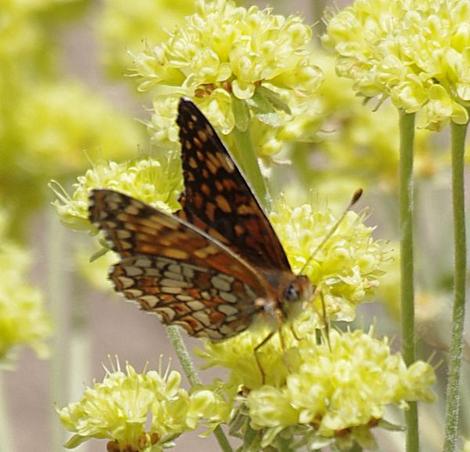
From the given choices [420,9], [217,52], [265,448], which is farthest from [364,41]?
[265,448]

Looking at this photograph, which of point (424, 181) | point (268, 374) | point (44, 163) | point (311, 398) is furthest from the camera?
point (44, 163)

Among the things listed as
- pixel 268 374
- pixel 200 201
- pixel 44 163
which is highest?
pixel 44 163

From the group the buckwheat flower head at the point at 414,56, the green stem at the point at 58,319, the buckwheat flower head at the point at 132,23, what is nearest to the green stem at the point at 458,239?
the buckwheat flower head at the point at 414,56

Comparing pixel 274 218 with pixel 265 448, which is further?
pixel 274 218

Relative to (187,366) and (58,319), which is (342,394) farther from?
(58,319)

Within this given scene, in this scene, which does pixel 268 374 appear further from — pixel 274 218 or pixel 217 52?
pixel 217 52

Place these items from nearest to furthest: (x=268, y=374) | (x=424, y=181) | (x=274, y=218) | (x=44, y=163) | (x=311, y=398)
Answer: (x=311, y=398), (x=268, y=374), (x=274, y=218), (x=424, y=181), (x=44, y=163)

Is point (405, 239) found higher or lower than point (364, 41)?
lower
